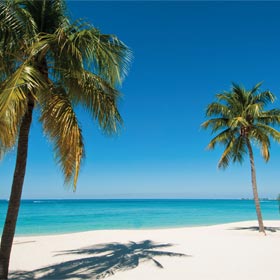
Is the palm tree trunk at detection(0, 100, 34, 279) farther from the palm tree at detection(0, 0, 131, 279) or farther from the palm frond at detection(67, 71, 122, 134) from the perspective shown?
the palm frond at detection(67, 71, 122, 134)

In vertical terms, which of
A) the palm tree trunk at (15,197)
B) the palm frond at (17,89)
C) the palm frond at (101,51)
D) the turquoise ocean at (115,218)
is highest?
the palm frond at (101,51)

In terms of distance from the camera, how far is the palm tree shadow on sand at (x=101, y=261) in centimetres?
646

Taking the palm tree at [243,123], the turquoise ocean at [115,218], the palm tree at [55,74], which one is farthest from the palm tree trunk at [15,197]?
the turquoise ocean at [115,218]

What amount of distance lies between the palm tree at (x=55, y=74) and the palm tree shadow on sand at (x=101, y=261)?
1537 millimetres

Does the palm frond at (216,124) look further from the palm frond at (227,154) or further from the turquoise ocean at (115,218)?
the turquoise ocean at (115,218)

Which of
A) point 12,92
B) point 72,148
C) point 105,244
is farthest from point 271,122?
point 12,92

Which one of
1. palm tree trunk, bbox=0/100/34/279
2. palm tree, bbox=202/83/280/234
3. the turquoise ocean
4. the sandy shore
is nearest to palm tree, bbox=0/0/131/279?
palm tree trunk, bbox=0/100/34/279

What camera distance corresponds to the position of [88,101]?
5.76 m

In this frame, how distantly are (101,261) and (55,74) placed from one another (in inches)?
196

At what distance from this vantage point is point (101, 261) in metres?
7.94

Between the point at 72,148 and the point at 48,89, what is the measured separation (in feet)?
→ 3.76

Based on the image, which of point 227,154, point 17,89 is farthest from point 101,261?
point 227,154

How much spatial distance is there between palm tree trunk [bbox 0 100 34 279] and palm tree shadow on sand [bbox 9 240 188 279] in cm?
115

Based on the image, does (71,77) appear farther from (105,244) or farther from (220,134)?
(220,134)
